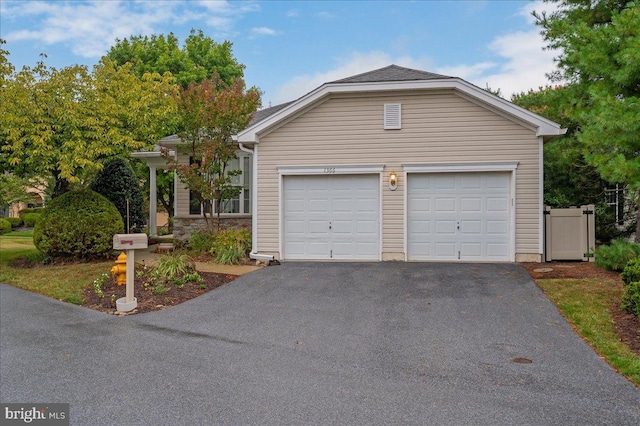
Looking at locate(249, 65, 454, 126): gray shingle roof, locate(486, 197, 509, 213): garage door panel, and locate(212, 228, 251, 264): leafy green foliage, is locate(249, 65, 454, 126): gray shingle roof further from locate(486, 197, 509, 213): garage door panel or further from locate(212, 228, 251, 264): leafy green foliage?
locate(212, 228, 251, 264): leafy green foliage

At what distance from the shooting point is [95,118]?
12.0 metres

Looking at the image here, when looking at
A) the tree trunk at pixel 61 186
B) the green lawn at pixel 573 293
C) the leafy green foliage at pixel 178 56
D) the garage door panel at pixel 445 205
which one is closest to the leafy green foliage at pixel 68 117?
the tree trunk at pixel 61 186

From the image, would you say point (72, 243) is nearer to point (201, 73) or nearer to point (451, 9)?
point (451, 9)

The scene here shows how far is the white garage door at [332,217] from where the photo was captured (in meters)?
11.5

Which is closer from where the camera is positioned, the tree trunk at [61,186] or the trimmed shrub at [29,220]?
the tree trunk at [61,186]

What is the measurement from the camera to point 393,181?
11.2m

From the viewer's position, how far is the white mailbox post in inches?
294

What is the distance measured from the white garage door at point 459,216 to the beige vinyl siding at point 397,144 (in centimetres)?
34

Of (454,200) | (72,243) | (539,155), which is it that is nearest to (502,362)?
(454,200)

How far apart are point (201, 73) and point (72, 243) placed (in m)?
16.9

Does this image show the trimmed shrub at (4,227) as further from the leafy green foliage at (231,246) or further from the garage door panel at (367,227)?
the garage door panel at (367,227)

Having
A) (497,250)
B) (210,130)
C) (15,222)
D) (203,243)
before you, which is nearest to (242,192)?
(203,243)

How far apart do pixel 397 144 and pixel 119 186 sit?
11648 millimetres

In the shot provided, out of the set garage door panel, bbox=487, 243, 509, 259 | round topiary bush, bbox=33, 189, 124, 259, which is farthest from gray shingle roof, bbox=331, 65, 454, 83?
round topiary bush, bbox=33, 189, 124, 259
